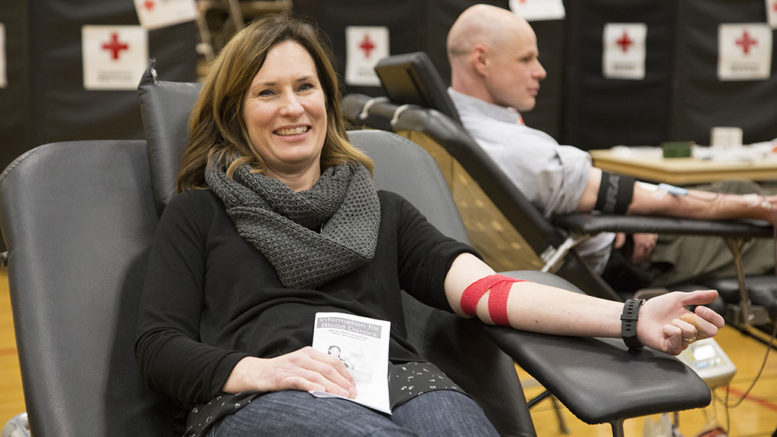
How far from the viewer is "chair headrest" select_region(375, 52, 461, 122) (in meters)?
2.47

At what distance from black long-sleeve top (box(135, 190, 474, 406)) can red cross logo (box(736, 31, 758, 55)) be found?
13.0ft

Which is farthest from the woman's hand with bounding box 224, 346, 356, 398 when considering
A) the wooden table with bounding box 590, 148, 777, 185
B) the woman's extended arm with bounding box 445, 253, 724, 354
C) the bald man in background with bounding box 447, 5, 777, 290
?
the wooden table with bounding box 590, 148, 777, 185

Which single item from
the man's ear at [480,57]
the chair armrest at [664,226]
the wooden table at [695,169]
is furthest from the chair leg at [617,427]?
the wooden table at [695,169]

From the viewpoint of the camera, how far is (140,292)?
160cm

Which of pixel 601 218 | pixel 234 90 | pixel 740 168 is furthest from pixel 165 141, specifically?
pixel 740 168

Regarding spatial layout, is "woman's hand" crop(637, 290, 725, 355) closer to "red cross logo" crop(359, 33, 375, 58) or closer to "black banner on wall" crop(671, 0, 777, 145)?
"red cross logo" crop(359, 33, 375, 58)

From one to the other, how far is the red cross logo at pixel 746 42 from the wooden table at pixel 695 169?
6.22 ft

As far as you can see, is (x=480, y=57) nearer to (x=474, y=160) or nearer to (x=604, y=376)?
(x=474, y=160)

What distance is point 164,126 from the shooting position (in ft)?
5.72

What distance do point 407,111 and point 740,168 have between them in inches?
49.5

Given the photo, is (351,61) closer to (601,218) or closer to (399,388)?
(601,218)

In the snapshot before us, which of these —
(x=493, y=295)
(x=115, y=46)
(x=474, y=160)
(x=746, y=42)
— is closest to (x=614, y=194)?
(x=474, y=160)

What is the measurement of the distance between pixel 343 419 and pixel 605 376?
1.29 ft

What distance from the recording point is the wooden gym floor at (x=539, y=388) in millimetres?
2406
